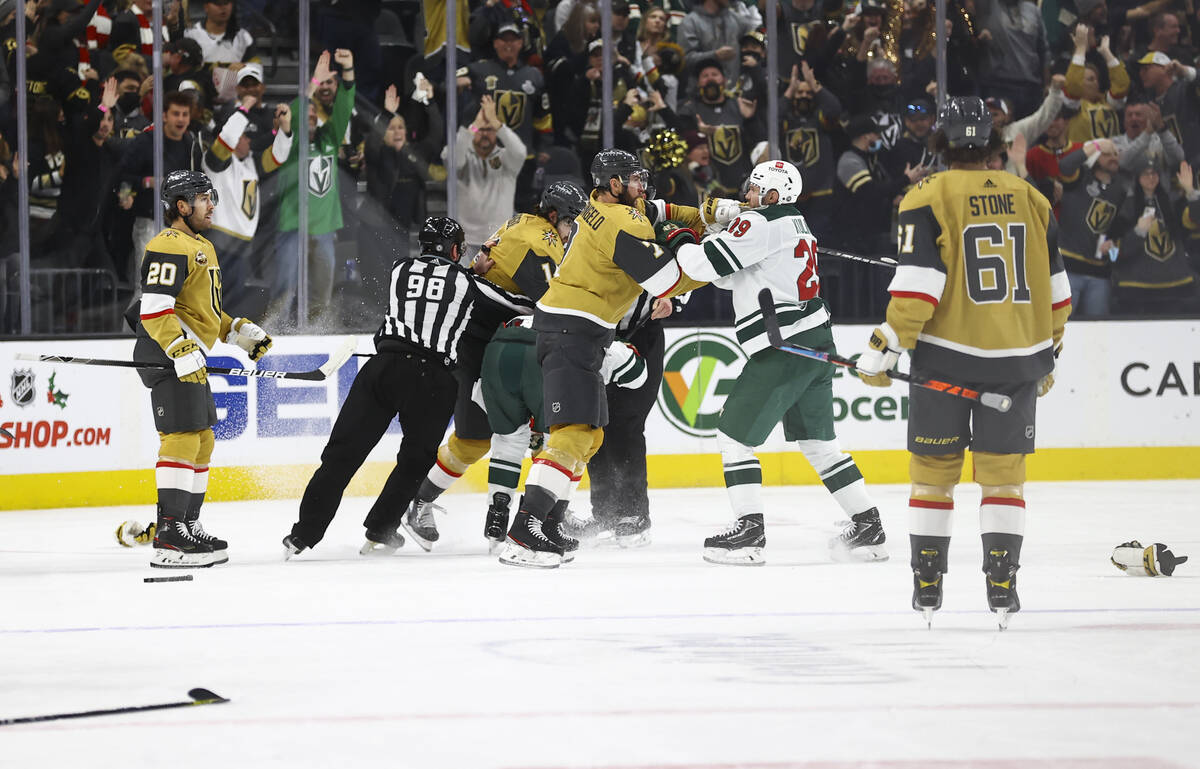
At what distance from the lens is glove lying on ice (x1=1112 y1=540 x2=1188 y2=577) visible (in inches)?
184

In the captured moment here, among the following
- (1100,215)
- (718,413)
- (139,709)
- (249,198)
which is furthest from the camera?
(1100,215)

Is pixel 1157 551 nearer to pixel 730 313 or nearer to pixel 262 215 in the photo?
pixel 730 313

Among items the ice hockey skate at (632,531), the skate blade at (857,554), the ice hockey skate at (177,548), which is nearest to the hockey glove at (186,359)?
the ice hockey skate at (177,548)

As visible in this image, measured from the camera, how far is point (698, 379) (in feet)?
26.5

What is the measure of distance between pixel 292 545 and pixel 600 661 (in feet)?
7.29

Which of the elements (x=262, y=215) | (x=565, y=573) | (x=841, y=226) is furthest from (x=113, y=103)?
(x=565, y=573)

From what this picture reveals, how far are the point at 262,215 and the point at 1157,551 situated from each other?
18.2 ft

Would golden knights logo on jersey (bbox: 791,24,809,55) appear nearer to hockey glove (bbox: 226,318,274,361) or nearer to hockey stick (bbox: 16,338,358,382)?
hockey stick (bbox: 16,338,358,382)

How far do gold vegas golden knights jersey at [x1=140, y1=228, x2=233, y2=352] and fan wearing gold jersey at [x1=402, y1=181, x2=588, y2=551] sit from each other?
96 centimetres

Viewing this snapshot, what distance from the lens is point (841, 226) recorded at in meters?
9.01

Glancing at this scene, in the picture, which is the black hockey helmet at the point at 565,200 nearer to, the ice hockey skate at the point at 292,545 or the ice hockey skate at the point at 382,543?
the ice hockey skate at the point at 382,543

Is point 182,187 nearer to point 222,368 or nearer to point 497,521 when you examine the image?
point 222,368

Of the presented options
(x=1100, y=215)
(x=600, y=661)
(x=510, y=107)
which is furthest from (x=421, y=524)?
(x=1100, y=215)

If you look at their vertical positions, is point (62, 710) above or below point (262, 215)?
below
